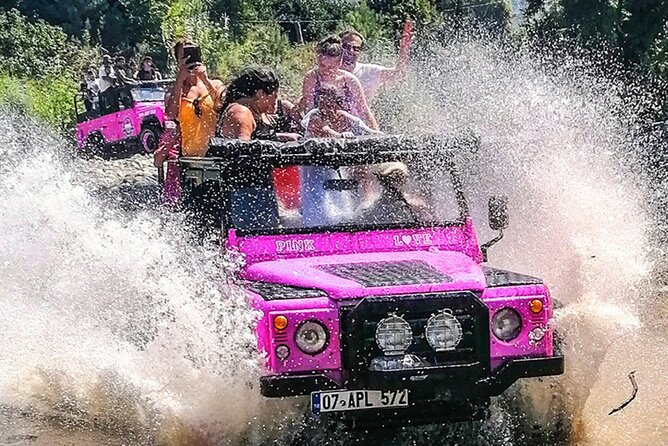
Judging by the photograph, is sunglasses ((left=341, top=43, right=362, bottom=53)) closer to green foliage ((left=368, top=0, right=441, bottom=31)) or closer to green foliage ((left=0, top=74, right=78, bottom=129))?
green foliage ((left=0, top=74, right=78, bottom=129))

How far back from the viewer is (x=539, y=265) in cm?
796

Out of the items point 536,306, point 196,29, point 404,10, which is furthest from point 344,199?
point 404,10

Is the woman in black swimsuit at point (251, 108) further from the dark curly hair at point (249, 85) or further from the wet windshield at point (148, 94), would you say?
the wet windshield at point (148, 94)

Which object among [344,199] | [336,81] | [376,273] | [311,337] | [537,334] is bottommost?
[537,334]

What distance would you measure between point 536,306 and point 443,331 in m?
0.51

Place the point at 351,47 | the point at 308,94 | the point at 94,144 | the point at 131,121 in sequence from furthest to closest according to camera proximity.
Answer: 1. the point at 94,144
2. the point at 131,121
3. the point at 351,47
4. the point at 308,94

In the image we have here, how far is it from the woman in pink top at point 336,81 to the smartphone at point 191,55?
4.38 ft

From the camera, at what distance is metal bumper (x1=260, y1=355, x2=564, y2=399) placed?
17.6 ft

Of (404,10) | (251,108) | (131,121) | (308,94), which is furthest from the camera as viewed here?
(404,10)

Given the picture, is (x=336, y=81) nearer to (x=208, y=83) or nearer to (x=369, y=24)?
(x=208, y=83)

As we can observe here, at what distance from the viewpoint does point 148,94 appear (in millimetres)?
22891

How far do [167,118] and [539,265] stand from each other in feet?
11.5

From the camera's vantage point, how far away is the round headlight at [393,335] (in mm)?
5445

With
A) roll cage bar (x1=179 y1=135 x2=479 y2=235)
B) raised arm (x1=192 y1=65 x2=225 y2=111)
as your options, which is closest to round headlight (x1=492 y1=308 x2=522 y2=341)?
roll cage bar (x1=179 y1=135 x2=479 y2=235)
